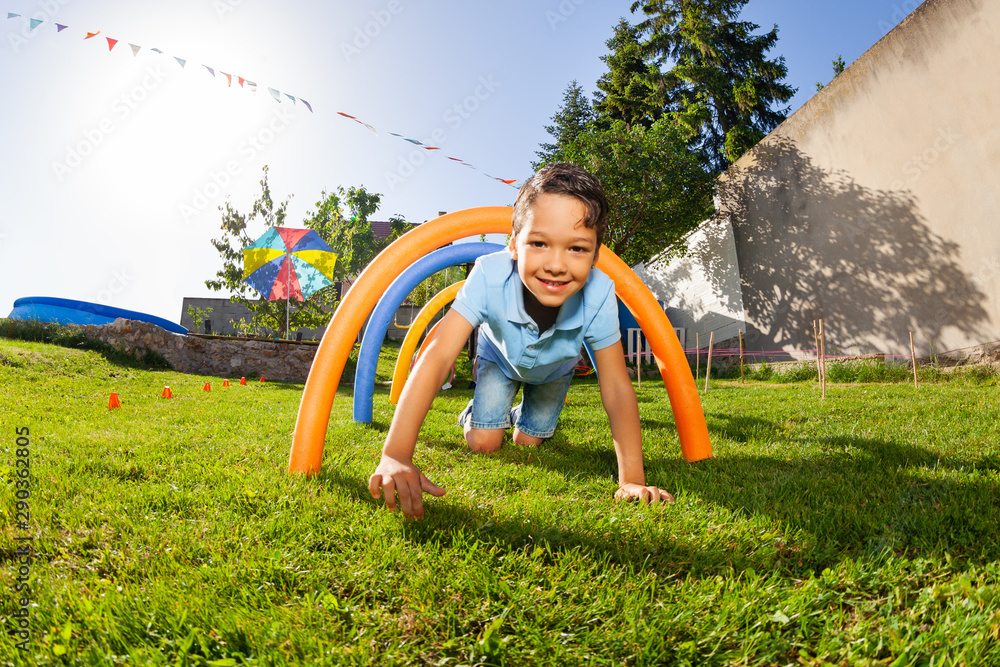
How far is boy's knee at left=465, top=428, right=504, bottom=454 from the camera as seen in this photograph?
3557 millimetres

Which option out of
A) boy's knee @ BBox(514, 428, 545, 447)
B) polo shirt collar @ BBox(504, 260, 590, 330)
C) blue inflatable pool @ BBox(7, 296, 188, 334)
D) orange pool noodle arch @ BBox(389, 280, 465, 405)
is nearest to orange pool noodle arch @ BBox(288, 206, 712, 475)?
polo shirt collar @ BBox(504, 260, 590, 330)

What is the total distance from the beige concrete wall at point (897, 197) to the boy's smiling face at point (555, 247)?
929 centimetres

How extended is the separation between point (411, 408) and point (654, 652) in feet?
4.00

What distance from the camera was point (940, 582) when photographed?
153 centimetres

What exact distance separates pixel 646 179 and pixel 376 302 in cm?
1317

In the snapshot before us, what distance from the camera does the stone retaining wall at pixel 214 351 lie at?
1123cm

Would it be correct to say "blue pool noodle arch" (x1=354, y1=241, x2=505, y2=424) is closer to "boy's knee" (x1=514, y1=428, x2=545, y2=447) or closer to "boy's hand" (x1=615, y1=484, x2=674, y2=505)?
"boy's knee" (x1=514, y1=428, x2=545, y2=447)

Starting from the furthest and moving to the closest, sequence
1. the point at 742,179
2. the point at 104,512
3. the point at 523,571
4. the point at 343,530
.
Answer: the point at 742,179 → the point at 104,512 → the point at 343,530 → the point at 523,571

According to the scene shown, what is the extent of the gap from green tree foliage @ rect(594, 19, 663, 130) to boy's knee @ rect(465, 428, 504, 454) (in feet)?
70.4

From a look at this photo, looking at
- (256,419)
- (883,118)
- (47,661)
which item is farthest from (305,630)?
(883,118)

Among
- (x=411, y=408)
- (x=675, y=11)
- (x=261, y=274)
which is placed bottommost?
(x=411, y=408)

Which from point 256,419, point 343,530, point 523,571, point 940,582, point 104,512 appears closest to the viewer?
point 940,582

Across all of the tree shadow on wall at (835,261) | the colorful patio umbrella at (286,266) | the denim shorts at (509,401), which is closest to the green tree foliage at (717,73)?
the tree shadow on wall at (835,261)

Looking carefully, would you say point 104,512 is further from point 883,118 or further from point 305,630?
point 883,118
